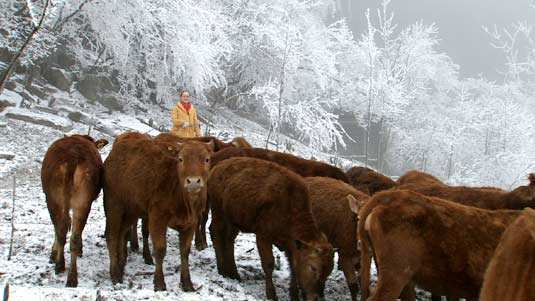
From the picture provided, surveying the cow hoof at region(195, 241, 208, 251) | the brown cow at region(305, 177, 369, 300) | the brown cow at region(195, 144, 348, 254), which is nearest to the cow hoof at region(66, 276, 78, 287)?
the cow hoof at region(195, 241, 208, 251)

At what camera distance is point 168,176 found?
695 centimetres

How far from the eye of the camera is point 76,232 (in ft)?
22.2

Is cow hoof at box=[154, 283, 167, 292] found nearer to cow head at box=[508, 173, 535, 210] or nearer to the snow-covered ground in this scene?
the snow-covered ground

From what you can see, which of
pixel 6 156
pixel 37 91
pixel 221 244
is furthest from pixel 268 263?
pixel 37 91

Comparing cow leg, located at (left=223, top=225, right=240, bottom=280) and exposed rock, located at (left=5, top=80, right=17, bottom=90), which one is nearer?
cow leg, located at (left=223, top=225, right=240, bottom=280)

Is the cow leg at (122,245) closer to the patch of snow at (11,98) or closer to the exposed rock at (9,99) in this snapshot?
the exposed rock at (9,99)

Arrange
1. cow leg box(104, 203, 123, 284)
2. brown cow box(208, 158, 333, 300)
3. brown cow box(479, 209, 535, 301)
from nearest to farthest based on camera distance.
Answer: brown cow box(479, 209, 535, 301) < cow leg box(104, 203, 123, 284) < brown cow box(208, 158, 333, 300)

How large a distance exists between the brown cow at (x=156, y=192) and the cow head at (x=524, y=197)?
4.37 metres

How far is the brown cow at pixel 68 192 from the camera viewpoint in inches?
267

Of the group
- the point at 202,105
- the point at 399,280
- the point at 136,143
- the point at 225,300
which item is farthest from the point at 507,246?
the point at 202,105

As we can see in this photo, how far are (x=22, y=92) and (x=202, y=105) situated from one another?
1050cm

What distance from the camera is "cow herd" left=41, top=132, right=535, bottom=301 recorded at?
5176 mm

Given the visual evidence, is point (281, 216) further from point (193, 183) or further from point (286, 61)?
point (286, 61)

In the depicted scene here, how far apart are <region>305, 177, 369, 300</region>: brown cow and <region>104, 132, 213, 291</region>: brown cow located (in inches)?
75.9
